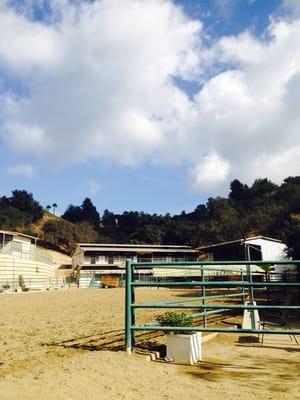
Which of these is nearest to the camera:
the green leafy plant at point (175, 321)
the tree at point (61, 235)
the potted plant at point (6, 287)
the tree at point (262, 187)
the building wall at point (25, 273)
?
the green leafy plant at point (175, 321)

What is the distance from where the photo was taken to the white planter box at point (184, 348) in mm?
5277

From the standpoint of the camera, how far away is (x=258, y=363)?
17.5 ft

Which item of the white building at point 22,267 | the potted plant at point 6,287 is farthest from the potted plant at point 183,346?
the white building at point 22,267

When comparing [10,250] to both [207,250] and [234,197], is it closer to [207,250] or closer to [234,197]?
[207,250]

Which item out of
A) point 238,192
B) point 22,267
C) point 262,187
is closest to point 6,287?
point 22,267

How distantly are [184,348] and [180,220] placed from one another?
281 ft

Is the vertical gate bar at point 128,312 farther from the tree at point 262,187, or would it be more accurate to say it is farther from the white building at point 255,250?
the tree at point 262,187

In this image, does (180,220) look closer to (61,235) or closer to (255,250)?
(61,235)

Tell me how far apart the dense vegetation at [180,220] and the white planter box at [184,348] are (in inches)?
1840

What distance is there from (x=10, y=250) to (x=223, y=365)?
121 ft

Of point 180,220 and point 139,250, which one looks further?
point 180,220

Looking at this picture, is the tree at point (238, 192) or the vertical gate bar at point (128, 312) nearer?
the vertical gate bar at point (128, 312)

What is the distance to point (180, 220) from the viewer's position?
298 ft

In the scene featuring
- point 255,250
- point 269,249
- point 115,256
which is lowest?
point 255,250
